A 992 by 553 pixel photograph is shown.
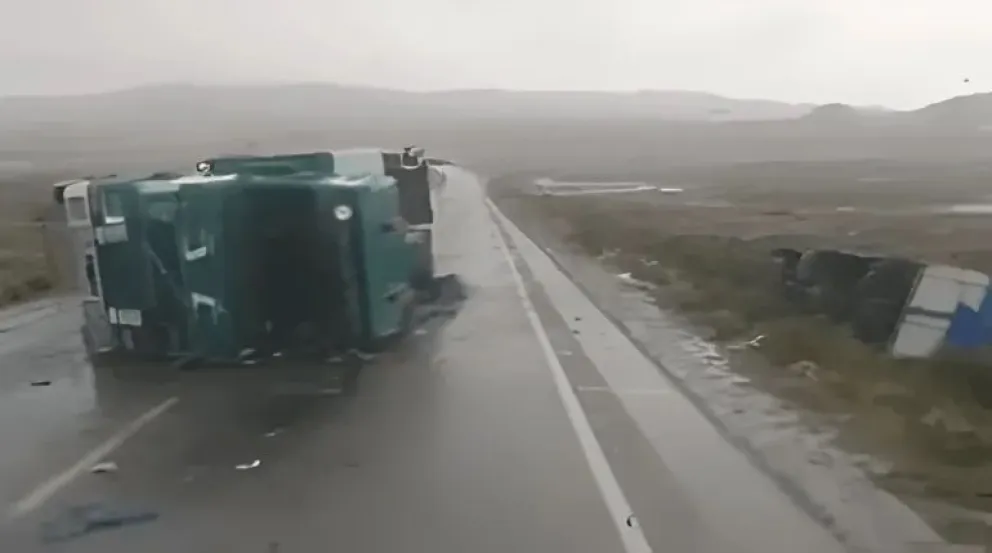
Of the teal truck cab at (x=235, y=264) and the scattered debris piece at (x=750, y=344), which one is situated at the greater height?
the teal truck cab at (x=235, y=264)

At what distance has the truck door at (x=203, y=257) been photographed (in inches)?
458

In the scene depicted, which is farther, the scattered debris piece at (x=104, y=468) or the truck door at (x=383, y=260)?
the truck door at (x=383, y=260)

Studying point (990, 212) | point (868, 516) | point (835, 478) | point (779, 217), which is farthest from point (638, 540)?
point (990, 212)

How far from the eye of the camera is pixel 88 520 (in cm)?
640

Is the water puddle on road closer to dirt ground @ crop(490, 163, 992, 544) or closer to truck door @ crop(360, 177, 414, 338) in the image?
Result: dirt ground @ crop(490, 163, 992, 544)

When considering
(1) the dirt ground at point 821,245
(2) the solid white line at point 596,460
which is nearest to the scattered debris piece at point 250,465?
(2) the solid white line at point 596,460

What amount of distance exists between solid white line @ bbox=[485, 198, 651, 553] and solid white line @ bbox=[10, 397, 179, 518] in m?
3.36

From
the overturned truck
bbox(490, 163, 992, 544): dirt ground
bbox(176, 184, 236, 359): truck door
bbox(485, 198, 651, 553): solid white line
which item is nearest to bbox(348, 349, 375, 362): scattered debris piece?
bbox(176, 184, 236, 359): truck door

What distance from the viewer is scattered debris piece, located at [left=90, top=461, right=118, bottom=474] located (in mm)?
7539

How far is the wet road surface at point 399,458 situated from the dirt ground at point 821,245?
1309 millimetres

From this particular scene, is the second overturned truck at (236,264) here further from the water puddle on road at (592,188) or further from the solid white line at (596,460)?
the water puddle on road at (592,188)

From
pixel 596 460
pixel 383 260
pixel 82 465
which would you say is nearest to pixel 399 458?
pixel 596 460

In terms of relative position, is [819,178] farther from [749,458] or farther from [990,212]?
[749,458]

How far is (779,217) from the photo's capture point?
37.2 m
